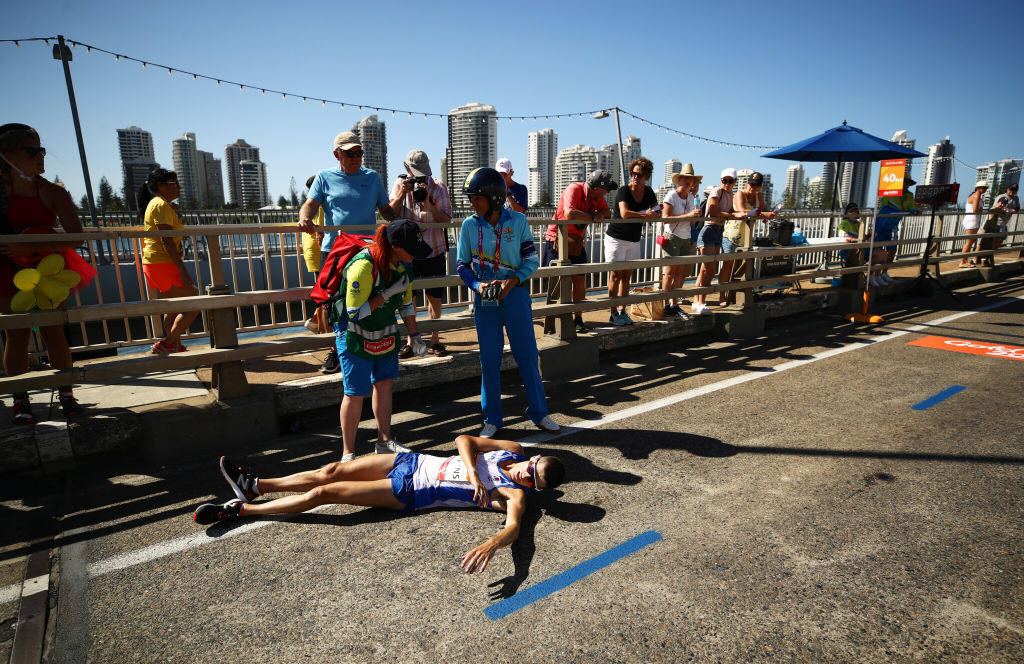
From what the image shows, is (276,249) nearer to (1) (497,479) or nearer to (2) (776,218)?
(2) (776,218)

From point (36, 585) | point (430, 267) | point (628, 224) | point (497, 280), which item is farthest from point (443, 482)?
point (628, 224)

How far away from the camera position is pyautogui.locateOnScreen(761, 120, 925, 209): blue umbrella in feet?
33.8

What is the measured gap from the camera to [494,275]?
471cm

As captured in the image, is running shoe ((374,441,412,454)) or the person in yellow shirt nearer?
running shoe ((374,441,412,454))

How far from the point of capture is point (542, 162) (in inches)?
4980

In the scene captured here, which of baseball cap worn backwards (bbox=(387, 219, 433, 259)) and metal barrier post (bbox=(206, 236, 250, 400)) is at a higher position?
baseball cap worn backwards (bbox=(387, 219, 433, 259))

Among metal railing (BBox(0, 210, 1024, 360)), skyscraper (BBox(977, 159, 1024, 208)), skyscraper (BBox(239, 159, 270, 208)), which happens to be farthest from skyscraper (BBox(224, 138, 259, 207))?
skyscraper (BBox(977, 159, 1024, 208))

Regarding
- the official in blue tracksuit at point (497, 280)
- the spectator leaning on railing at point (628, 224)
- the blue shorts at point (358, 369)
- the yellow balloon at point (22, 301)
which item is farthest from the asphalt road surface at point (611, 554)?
the spectator leaning on railing at point (628, 224)

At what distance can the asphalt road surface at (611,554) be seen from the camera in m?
2.49

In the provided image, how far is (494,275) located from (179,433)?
9.11 ft

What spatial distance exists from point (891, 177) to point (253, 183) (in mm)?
121939

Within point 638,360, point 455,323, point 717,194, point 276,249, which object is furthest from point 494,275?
point 276,249

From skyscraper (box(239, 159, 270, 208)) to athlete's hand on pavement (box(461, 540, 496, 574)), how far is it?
359ft

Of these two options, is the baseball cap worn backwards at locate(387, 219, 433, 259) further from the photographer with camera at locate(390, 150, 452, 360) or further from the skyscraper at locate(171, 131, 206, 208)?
the skyscraper at locate(171, 131, 206, 208)
